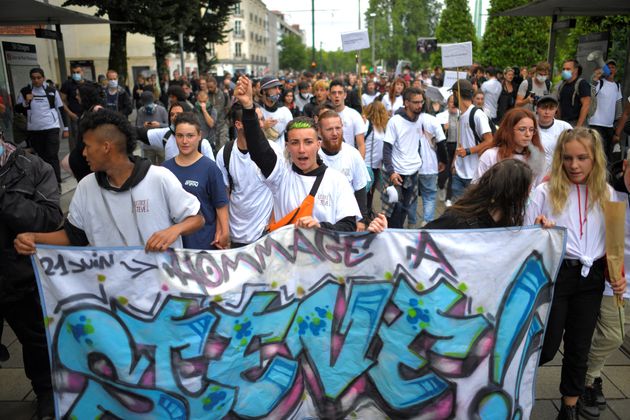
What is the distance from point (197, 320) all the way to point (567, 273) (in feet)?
6.72

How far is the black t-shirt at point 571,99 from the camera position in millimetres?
9211

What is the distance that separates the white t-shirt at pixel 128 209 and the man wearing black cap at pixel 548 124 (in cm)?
360

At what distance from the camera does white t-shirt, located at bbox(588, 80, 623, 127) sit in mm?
9812

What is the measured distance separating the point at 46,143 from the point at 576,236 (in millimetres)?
8916

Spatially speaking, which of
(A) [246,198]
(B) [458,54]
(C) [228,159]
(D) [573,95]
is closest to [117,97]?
(B) [458,54]

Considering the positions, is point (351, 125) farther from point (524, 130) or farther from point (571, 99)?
point (571, 99)

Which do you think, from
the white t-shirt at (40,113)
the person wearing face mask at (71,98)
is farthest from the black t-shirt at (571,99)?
the person wearing face mask at (71,98)

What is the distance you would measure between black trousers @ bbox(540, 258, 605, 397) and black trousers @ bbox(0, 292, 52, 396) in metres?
3.00

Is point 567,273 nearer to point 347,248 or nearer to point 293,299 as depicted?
point 347,248

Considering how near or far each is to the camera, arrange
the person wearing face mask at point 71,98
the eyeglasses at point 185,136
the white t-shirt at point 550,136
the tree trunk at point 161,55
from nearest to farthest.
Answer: the eyeglasses at point 185,136 < the white t-shirt at point 550,136 < the person wearing face mask at point 71,98 < the tree trunk at point 161,55

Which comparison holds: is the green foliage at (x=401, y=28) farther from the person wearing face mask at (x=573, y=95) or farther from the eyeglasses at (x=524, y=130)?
the eyeglasses at (x=524, y=130)

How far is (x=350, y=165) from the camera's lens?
474cm

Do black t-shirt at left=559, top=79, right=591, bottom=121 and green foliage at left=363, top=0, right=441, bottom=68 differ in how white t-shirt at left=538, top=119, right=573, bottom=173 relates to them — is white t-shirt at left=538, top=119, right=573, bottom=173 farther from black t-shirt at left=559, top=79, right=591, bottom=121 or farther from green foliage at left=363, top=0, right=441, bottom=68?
green foliage at left=363, top=0, right=441, bottom=68

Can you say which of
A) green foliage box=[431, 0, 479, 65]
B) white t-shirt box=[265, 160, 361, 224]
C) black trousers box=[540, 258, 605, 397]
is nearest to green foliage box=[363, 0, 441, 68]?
green foliage box=[431, 0, 479, 65]
